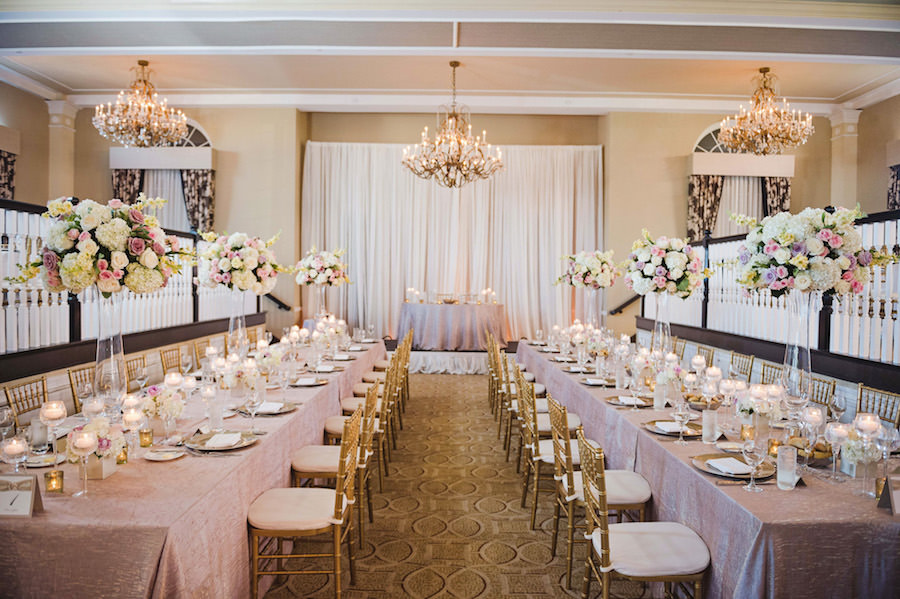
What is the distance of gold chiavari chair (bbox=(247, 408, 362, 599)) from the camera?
8.61 ft

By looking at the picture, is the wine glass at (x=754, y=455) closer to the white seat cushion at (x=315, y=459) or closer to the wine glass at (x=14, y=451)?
the white seat cushion at (x=315, y=459)

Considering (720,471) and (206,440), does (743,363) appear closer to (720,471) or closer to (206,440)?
(720,471)

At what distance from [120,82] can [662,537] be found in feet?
36.4

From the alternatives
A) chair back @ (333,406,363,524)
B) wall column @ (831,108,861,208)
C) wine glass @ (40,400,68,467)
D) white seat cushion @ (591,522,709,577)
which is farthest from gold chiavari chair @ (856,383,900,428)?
wall column @ (831,108,861,208)

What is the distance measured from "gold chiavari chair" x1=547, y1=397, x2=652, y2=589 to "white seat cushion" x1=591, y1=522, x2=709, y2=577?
312mm

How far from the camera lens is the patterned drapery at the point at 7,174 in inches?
365

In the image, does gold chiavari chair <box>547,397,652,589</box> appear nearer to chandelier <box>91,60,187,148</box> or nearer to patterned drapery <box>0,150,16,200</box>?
chandelier <box>91,60,187,148</box>

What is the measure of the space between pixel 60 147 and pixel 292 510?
1083cm

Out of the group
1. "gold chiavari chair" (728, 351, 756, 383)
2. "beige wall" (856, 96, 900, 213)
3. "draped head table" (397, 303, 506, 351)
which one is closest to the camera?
"gold chiavari chair" (728, 351, 756, 383)

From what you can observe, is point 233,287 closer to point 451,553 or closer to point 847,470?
point 451,553

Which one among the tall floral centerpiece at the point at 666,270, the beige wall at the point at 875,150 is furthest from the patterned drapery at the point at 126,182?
the beige wall at the point at 875,150

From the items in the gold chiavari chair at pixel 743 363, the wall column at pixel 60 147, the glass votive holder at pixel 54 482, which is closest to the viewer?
the glass votive holder at pixel 54 482

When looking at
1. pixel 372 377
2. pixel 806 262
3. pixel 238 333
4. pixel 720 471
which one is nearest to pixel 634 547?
pixel 720 471

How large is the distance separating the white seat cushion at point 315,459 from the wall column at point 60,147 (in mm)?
9710
